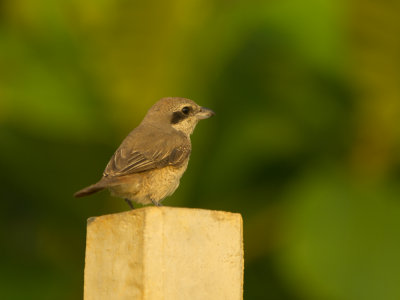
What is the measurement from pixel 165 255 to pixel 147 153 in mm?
1893

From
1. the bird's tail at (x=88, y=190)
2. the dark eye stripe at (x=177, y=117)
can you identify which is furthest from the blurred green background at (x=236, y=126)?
the bird's tail at (x=88, y=190)

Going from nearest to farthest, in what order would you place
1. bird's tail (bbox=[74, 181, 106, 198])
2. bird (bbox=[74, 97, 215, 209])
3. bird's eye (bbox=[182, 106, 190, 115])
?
1. bird's tail (bbox=[74, 181, 106, 198])
2. bird (bbox=[74, 97, 215, 209])
3. bird's eye (bbox=[182, 106, 190, 115])

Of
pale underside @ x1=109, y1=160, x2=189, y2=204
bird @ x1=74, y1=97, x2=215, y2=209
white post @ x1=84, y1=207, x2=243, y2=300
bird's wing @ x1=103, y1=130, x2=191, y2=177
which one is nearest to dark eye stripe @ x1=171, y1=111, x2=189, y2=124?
bird @ x1=74, y1=97, x2=215, y2=209

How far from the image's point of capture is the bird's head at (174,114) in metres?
6.28

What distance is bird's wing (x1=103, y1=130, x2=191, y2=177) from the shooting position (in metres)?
5.14

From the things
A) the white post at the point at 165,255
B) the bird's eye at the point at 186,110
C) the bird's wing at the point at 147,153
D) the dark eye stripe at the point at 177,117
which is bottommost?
the white post at the point at 165,255

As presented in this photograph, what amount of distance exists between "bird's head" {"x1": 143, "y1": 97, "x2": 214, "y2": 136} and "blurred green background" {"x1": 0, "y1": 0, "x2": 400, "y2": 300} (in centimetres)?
219

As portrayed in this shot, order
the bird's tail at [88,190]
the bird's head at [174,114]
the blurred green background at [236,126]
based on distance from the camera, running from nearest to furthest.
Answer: the bird's tail at [88,190] < the bird's head at [174,114] < the blurred green background at [236,126]

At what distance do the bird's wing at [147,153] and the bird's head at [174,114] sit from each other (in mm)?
429

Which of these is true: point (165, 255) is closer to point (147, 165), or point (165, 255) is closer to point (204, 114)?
point (147, 165)

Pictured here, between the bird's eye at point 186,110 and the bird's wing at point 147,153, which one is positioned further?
the bird's eye at point 186,110

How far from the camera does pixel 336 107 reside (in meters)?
10.2

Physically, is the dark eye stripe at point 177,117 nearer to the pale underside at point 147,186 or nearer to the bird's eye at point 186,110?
the bird's eye at point 186,110

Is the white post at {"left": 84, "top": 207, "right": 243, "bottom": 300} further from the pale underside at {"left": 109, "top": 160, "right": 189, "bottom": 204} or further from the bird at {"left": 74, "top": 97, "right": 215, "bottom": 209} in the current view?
the pale underside at {"left": 109, "top": 160, "right": 189, "bottom": 204}
